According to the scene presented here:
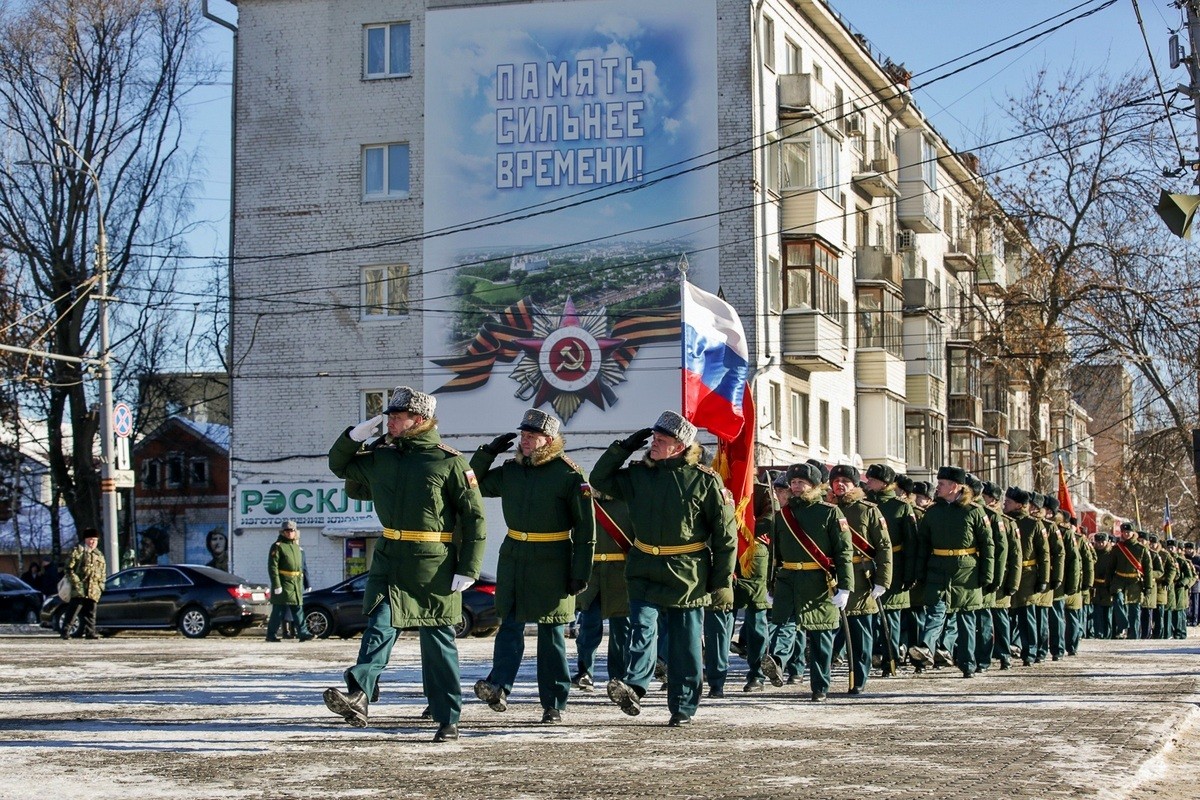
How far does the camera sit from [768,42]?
4119 cm

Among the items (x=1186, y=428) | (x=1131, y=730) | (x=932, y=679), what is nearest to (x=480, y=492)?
(x=1131, y=730)

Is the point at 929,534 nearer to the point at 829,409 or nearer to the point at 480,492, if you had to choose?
the point at 480,492

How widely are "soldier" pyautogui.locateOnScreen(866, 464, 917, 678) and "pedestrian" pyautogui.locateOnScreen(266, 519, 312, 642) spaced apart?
12.3 meters

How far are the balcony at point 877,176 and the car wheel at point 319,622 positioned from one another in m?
23.0

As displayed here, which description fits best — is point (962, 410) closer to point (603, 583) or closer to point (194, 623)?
point (194, 623)

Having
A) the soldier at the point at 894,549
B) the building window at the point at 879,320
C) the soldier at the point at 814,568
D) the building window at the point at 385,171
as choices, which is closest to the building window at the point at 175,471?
the building window at the point at 385,171

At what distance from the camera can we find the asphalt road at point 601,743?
315 inches

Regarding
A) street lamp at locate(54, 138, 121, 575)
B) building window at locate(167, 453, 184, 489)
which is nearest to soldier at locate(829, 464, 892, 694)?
street lamp at locate(54, 138, 121, 575)

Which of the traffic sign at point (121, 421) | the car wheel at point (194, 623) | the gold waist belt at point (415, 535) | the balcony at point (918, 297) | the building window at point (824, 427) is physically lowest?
the car wheel at point (194, 623)

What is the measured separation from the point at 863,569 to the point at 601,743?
16.2 feet

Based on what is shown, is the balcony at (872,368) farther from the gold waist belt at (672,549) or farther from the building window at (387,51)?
the gold waist belt at (672,549)

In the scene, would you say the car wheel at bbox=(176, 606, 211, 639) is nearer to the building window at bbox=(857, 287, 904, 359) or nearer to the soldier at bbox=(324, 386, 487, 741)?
the soldier at bbox=(324, 386, 487, 741)

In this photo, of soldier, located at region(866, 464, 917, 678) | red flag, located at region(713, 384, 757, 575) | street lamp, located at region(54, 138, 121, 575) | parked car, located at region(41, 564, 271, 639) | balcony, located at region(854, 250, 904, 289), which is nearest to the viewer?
red flag, located at region(713, 384, 757, 575)

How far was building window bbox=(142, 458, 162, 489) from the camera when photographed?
6159cm
